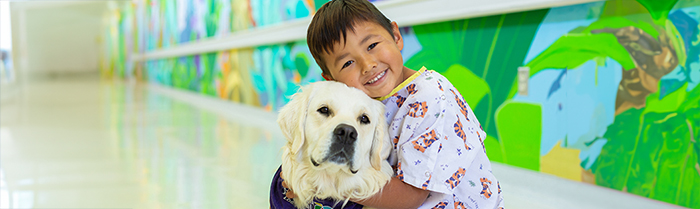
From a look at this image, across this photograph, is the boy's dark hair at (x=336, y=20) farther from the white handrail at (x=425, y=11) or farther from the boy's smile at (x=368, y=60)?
the white handrail at (x=425, y=11)

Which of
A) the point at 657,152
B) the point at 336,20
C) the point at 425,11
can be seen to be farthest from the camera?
the point at 425,11

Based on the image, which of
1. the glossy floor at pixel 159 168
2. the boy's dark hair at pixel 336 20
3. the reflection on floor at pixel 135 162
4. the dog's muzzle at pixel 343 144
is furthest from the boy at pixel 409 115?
the reflection on floor at pixel 135 162

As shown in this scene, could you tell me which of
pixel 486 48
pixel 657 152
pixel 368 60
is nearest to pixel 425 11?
pixel 486 48

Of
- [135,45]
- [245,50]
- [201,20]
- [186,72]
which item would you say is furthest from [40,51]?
[245,50]

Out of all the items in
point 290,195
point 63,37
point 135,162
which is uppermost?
point 290,195

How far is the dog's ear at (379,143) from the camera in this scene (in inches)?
46.2

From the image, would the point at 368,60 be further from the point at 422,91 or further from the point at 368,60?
the point at 422,91

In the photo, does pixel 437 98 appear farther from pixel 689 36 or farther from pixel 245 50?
pixel 245 50

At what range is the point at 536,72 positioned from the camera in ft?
7.25

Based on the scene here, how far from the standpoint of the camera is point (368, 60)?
50.5 inches

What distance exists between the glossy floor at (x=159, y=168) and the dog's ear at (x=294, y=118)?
11.8 inches

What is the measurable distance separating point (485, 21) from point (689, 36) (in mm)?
929

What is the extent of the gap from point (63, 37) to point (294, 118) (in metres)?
22.8

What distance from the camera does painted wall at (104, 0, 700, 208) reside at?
1702mm
